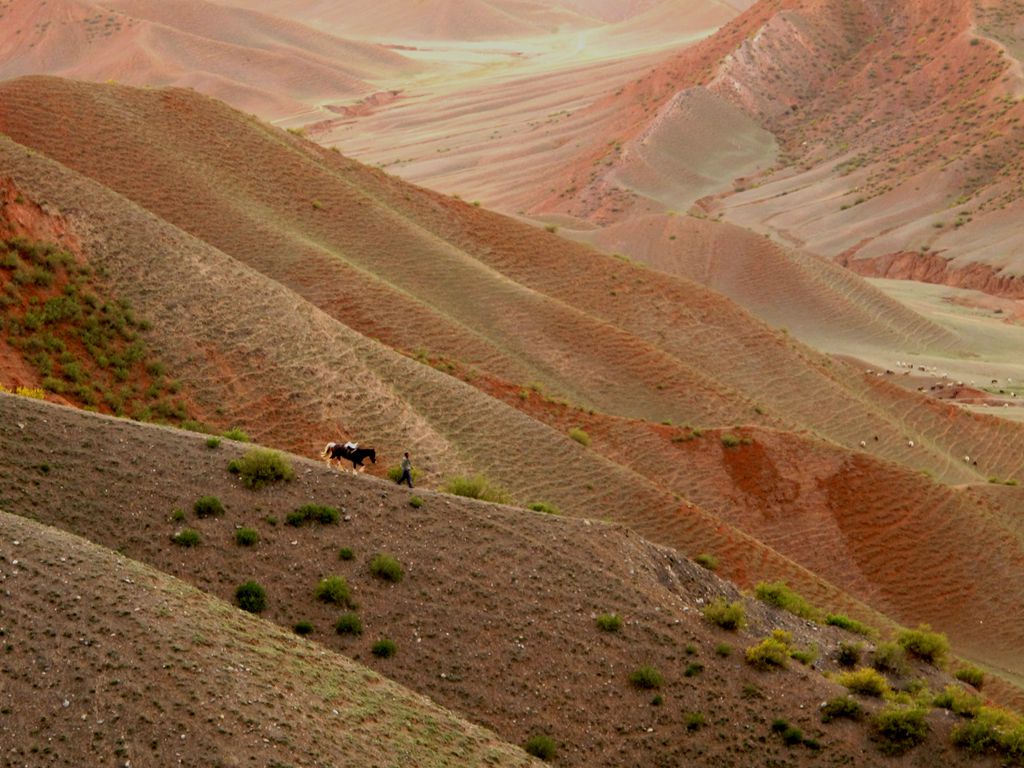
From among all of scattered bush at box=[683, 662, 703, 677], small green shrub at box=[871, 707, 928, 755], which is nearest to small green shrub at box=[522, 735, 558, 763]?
scattered bush at box=[683, 662, 703, 677]

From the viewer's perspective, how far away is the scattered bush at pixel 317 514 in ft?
60.6

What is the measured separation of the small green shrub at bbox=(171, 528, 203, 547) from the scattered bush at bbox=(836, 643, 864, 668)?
10.1m

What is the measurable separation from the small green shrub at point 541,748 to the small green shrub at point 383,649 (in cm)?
197

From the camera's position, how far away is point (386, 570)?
59.2ft

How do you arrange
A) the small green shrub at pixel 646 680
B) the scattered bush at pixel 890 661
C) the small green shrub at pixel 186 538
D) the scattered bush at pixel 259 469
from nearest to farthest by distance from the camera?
the small green shrub at pixel 186 538
the small green shrub at pixel 646 680
the scattered bush at pixel 259 469
the scattered bush at pixel 890 661

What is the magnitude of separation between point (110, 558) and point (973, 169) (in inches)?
3017

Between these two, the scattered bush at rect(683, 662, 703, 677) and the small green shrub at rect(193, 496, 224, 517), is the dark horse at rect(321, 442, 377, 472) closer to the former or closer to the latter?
the small green shrub at rect(193, 496, 224, 517)

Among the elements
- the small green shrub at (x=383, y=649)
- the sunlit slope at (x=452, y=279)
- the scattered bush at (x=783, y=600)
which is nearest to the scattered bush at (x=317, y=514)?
the small green shrub at (x=383, y=649)

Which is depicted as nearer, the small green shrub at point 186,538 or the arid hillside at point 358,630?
the arid hillside at point 358,630

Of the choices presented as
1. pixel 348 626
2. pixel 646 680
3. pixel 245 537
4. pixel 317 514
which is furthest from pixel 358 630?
pixel 646 680

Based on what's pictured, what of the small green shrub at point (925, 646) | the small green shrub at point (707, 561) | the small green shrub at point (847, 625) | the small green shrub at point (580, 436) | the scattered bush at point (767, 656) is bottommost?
the small green shrub at point (707, 561)

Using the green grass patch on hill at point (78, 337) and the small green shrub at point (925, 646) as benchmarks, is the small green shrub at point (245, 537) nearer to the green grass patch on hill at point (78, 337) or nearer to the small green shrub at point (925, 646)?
the green grass patch on hill at point (78, 337)

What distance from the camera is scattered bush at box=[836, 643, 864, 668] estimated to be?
21.4m

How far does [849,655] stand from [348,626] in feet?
28.5
